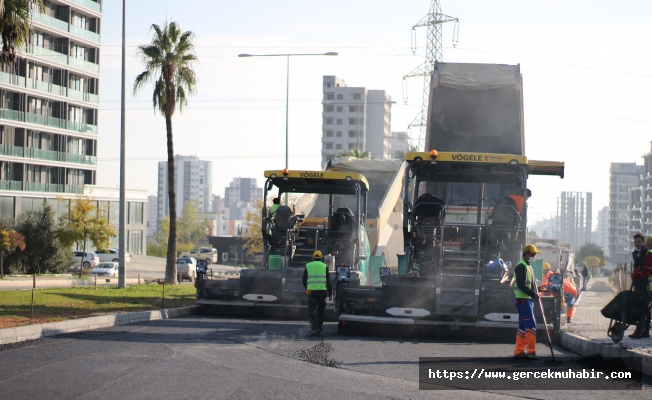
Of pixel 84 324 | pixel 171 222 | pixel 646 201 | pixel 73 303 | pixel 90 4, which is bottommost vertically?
pixel 73 303

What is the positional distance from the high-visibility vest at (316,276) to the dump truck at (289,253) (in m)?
1.87

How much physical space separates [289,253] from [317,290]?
3.66 m

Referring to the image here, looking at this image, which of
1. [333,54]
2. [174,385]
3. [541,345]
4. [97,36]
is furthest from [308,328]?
[97,36]

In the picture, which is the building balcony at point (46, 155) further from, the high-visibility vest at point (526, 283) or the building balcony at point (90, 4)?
the high-visibility vest at point (526, 283)

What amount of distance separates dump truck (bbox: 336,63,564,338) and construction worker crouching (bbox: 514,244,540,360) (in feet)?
8.22

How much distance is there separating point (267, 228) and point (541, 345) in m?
6.95

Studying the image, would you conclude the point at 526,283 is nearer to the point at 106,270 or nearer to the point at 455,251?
the point at 455,251

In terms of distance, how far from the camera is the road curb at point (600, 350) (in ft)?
34.8

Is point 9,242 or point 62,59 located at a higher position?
point 62,59

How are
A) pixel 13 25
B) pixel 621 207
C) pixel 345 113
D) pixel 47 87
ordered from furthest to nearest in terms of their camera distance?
1. pixel 621 207
2. pixel 345 113
3. pixel 47 87
4. pixel 13 25

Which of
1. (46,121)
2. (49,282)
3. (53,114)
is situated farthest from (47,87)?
(49,282)

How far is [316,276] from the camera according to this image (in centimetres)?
1522

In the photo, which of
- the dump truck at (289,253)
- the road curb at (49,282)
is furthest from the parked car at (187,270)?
the dump truck at (289,253)

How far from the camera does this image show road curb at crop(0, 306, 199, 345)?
12688 millimetres
